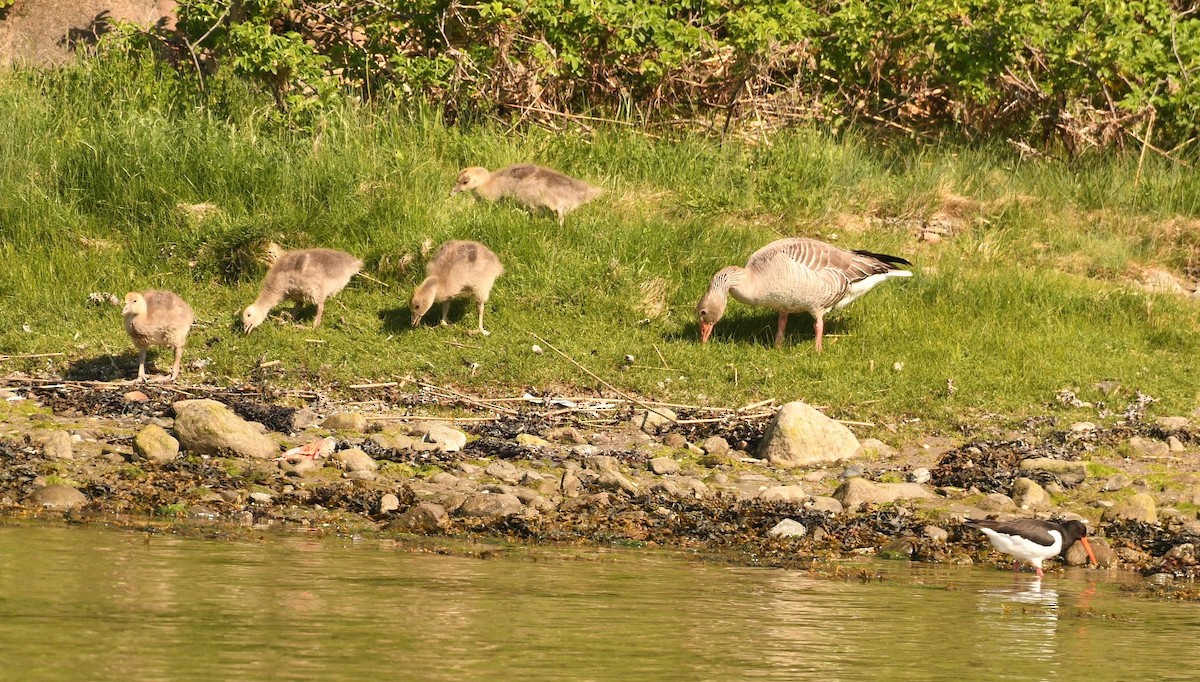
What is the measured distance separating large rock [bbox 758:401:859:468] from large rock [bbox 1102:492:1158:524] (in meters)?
1.85

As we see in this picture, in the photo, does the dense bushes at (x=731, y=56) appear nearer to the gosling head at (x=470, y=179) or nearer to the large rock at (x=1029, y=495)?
the gosling head at (x=470, y=179)

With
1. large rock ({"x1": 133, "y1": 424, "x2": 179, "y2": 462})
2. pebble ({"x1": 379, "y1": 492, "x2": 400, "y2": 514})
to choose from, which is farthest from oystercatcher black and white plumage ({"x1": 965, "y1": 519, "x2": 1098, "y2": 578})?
large rock ({"x1": 133, "y1": 424, "x2": 179, "y2": 462})

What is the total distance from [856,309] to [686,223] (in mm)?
1846

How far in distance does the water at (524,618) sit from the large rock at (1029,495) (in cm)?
113

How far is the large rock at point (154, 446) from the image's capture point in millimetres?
9734

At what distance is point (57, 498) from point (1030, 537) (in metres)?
5.40

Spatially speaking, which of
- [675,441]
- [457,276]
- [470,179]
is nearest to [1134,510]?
[675,441]

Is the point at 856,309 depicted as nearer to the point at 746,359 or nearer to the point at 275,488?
the point at 746,359

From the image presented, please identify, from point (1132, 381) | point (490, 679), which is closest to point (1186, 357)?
point (1132, 381)

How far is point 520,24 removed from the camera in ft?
53.9

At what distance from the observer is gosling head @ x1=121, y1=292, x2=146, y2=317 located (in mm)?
11438

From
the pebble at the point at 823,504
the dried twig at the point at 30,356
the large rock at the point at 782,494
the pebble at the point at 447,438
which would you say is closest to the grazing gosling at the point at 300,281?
the dried twig at the point at 30,356

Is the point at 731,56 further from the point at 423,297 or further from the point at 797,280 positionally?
the point at 423,297

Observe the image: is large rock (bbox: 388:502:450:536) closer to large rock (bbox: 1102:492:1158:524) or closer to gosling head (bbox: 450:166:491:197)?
large rock (bbox: 1102:492:1158:524)
